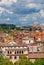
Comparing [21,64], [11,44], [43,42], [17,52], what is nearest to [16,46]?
[11,44]

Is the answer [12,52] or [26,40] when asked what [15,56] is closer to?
[12,52]

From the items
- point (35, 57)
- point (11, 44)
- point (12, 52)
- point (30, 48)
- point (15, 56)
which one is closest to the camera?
point (35, 57)

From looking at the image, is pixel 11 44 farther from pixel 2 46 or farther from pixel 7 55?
pixel 7 55

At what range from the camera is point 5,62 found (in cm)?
4006

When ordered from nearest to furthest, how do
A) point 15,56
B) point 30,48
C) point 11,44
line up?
point 15,56, point 30,48, point 11,44

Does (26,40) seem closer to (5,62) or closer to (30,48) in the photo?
(30,48)

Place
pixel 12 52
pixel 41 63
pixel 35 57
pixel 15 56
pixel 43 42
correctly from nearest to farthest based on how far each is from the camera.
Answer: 1. pixel 41 63
2. pixel 35 57
3. pixel 15 56
4. pixel 12 52
5. pixel 43 42

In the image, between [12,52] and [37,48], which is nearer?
[12,52]

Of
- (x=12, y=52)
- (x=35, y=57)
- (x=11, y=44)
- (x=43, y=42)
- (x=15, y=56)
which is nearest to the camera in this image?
(x=35, y=57)

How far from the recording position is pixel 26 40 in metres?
83.5

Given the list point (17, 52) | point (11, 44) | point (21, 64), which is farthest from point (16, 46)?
point (21, 64)

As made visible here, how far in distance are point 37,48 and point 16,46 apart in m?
4.18

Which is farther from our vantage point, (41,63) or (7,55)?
(7,55)

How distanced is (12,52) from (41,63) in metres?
17.7
